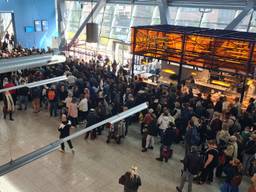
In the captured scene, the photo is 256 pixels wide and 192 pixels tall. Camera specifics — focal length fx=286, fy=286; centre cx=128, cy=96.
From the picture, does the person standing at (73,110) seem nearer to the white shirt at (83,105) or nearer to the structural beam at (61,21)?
the white shirt at (83,105)

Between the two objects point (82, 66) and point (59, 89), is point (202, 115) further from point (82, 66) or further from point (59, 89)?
point (82, 66)

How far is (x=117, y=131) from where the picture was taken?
7.86 metres

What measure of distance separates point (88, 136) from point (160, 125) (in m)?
2.16

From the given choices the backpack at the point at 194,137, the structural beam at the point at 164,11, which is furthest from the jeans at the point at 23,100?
the structural beam at the point at 164,11

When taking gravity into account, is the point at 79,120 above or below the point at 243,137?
below

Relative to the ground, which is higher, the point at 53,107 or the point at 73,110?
the point at 73,110

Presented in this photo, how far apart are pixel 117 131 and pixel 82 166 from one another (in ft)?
5.00

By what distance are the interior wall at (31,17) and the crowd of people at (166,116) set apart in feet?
29.5

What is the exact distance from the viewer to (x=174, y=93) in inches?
363

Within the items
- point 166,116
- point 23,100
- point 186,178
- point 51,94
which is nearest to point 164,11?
point 51,94

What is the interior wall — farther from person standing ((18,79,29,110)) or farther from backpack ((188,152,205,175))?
backpack ((188,152,205,175))

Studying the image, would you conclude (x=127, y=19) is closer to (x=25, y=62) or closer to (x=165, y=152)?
(x=165, y=152)

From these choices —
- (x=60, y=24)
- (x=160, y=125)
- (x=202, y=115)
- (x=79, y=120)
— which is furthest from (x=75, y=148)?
(x=60, y=24)

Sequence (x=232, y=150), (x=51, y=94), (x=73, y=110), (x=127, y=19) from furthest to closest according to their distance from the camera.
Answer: (x=127, y=19)
(x=51, y=94)
(x=73, y=110)
(x=232, y=150)
